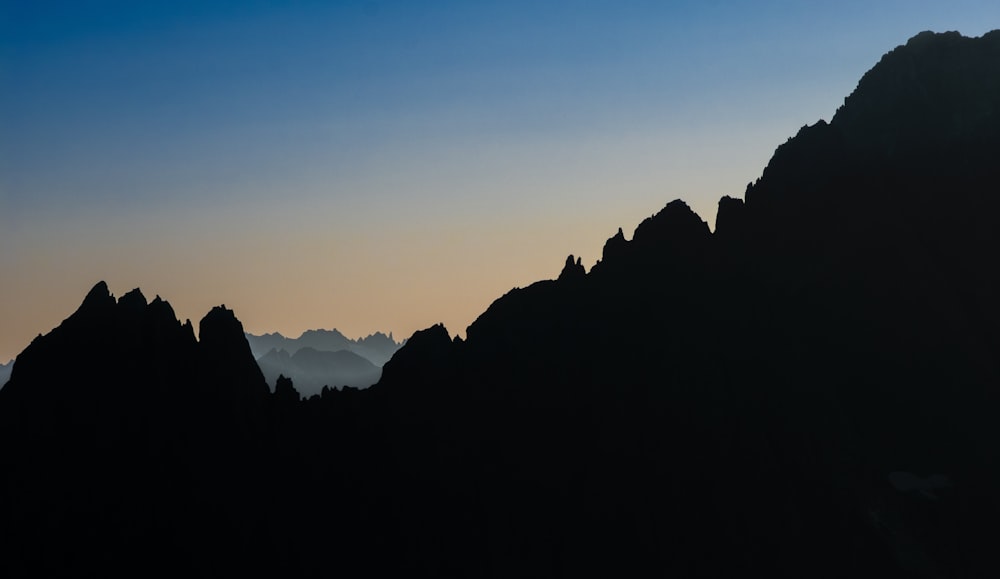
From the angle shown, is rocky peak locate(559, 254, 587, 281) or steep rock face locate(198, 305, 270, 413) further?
rocky peak locate(559, 254, 587, 281)

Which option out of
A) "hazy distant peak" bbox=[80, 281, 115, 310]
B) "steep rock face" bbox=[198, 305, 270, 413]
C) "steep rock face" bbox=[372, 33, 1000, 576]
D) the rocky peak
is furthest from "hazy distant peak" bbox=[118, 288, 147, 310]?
the rocky peak

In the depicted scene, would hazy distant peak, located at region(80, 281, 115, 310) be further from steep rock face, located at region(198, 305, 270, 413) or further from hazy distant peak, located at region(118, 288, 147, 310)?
steep rock face, located at region(198, 305, 270, 413)

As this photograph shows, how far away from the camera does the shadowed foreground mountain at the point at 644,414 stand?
279ft

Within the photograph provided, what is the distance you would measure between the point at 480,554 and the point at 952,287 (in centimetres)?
6046

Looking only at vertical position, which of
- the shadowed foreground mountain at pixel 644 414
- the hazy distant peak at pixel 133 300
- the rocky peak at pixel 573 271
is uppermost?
the hazy distant peak at pixel 133 300

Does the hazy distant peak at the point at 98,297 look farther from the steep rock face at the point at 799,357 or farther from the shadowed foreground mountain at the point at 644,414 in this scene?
the steep rock face at the point at 799,357

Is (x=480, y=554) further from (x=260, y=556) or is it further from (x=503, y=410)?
(x=260, y=556)

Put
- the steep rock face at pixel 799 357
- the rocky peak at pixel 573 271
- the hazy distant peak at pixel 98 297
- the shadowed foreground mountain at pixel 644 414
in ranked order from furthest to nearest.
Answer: the rocky peak at pixel 573 271
the hazy distant peak at pixel 98 297
the steep rock face at pixel 799 357
the shadowed foreground mountain at pixel 644 414

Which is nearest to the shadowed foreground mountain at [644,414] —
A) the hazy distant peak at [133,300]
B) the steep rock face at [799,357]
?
the steep rock face at [799,357]

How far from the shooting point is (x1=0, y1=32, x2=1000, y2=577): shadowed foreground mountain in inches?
3349

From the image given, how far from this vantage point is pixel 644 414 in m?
92.6

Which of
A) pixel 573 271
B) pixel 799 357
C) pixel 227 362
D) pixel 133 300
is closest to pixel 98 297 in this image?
pixel 133 300

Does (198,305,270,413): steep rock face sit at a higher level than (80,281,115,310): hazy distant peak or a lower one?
lower

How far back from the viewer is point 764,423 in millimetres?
90000
